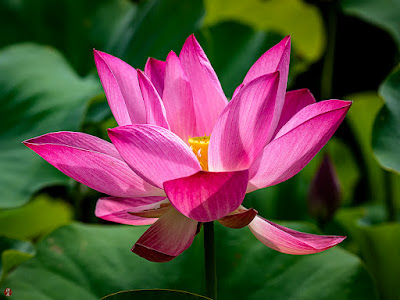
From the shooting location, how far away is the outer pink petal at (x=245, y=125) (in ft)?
1.47

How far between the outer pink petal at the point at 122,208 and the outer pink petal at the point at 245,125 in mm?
92

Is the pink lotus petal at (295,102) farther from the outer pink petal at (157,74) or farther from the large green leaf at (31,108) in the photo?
the large green leaf at (31,108)

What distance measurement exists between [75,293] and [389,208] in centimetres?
70

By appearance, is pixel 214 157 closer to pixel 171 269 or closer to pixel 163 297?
pixel 163 297

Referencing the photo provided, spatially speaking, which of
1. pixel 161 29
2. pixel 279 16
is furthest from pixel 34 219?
pixel 279 16

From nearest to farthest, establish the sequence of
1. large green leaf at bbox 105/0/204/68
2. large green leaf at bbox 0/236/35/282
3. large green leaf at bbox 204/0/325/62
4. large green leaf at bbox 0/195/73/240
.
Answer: large green leaf at bbox 0/236/35/282 → large green leaf at bbox 105/0/204/68 → large green leaf at bbox 0/195/73/240 → large green leaf at bbox 204/0/325/62

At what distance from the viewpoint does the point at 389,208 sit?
1054 millimetres

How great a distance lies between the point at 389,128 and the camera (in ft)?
2.51

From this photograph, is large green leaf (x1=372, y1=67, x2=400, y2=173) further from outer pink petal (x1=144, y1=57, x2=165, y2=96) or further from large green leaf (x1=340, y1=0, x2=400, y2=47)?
large green leaf (x1=340, y1=0, x2=400, y2=47)

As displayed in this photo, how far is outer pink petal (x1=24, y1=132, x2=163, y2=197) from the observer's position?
45cm

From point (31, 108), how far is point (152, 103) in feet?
1.71

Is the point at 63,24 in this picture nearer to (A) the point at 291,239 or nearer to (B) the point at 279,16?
(B) the point at 279,16

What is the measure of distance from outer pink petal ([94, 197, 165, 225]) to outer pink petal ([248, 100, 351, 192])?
0.38 ft

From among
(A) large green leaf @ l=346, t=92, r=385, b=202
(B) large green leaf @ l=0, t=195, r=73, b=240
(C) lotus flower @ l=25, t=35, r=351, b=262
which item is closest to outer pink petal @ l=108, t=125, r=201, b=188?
(C) lotus flower @ l=25, t=35, r=351, b=262
